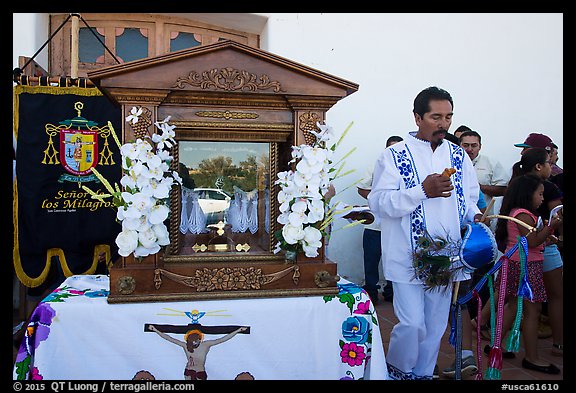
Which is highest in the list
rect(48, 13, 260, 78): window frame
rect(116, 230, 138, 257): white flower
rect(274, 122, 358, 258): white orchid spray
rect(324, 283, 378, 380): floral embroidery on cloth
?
rect(48, 13, 260, 78): window frame

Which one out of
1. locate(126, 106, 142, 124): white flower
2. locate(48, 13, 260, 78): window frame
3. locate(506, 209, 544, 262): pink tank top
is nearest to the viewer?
locate(126, 106, 142, 124): white flower

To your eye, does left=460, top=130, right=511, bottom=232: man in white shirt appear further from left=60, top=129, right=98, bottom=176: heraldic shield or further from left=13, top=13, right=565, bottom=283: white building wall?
left=60, top=129, right=98, bottom=176: heraldic shield

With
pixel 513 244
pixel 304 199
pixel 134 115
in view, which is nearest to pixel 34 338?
pixel 134 115

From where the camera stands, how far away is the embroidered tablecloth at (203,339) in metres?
2.14

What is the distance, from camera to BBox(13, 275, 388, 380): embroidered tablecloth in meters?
2.14

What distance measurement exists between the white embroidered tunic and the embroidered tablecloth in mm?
466

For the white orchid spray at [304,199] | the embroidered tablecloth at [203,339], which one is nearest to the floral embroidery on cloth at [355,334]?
the embroidered tablecloth at [203,339]

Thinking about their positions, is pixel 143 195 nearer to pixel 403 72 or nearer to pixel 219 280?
pixel 219 280

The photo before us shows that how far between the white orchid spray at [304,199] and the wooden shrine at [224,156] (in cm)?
11

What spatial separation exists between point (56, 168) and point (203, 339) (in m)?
2.34

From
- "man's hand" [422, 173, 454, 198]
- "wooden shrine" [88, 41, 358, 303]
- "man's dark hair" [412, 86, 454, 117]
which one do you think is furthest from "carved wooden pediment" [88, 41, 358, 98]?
"man's hand" [422, 173, 454, 198]

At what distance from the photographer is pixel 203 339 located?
7.31 feet

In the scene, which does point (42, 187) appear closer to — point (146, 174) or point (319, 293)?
point (146, 174)
